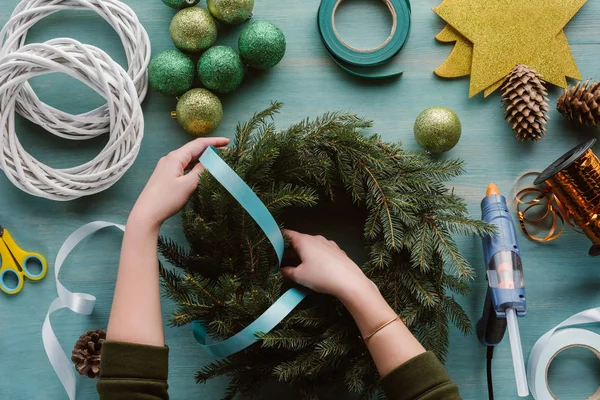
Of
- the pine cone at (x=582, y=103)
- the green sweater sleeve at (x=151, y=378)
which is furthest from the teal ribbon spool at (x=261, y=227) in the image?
the pine cone at (x=582, y=103)

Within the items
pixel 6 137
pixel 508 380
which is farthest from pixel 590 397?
pixel 6 137

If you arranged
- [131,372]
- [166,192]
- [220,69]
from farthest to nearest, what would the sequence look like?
1. [220,69]
2. [166,192]
3. [131,372]

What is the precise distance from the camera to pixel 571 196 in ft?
3.78

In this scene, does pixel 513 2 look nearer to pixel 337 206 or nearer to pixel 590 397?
pixel 337 206

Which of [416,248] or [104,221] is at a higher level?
[416,248]

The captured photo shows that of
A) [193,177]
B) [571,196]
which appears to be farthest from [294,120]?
[571,196]

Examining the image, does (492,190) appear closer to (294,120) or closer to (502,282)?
(502,282)

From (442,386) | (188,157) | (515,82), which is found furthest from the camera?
(515,82)

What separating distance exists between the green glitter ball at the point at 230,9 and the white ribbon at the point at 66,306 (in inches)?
18.9

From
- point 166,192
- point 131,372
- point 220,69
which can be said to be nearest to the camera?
point 131,372

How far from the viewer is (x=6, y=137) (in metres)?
1.15

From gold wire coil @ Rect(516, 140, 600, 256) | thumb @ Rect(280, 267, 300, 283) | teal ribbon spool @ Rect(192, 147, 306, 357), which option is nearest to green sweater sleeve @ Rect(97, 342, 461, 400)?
teal ribbon spool @ Rect(192, 147, 306, 357)

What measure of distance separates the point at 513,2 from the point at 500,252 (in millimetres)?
535

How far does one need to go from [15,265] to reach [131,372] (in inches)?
17.9
